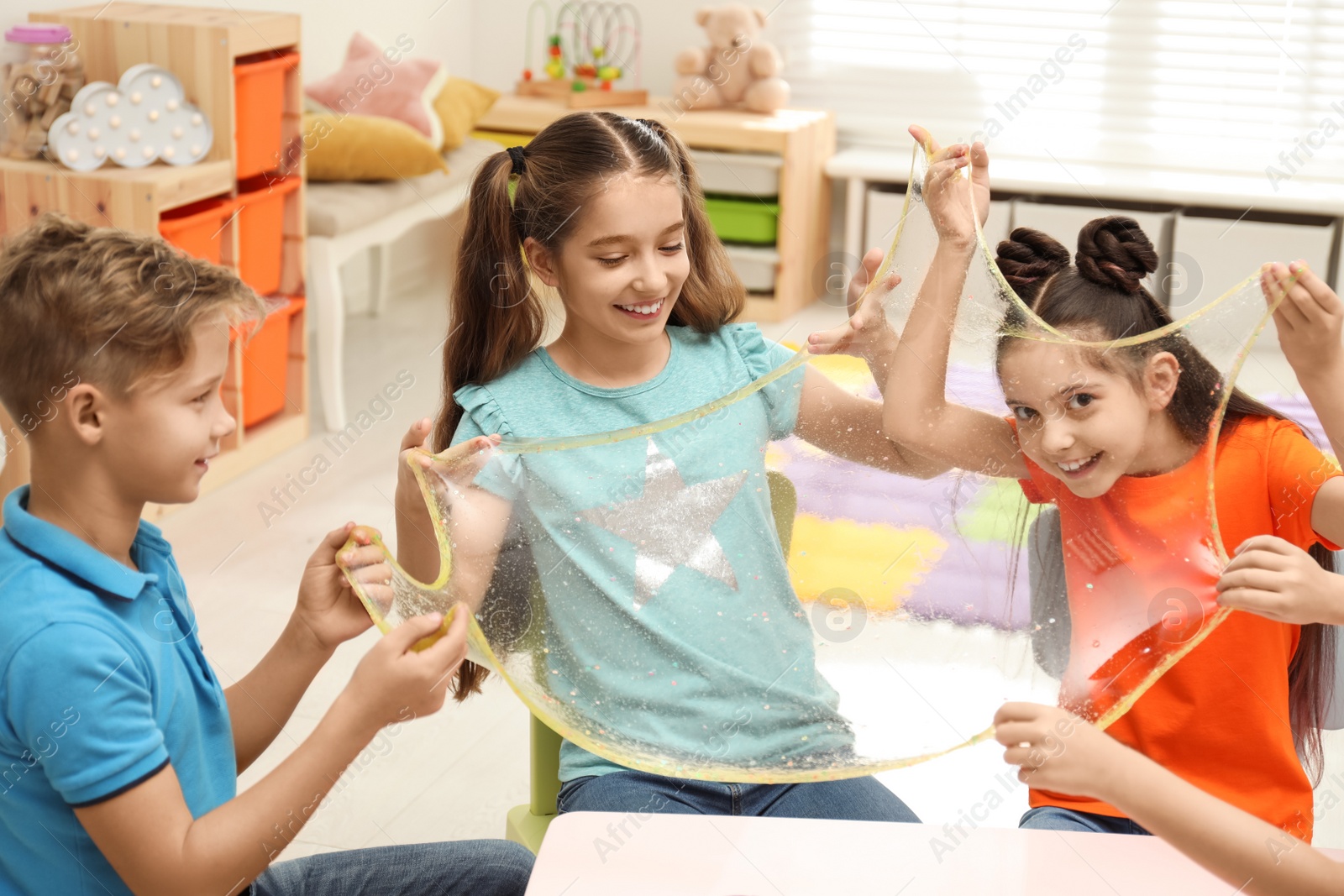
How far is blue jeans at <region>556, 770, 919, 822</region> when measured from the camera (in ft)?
3.18

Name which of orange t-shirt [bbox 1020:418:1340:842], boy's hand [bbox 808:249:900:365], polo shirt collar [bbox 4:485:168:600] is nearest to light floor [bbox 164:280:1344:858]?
orange t-shirt [bbox 1020:418:1340:842]

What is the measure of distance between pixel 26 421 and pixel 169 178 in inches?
62.3

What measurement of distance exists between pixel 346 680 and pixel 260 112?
1.21 meters

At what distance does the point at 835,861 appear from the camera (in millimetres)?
782

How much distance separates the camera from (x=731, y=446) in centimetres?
87

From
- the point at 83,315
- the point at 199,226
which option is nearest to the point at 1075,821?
the point at 83,315

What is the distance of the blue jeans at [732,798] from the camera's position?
97 centimetres

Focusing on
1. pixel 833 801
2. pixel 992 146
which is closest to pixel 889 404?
pixel 833 801

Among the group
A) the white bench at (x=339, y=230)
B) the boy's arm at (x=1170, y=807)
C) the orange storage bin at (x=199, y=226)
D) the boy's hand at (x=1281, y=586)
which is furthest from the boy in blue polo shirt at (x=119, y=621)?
the white bench at (x=339, y=230)

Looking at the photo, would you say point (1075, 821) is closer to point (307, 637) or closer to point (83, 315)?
point (307, 637)

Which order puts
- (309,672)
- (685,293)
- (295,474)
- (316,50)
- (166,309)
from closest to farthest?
(166,309), (309,672), (685,293), (295,474), (316,50)

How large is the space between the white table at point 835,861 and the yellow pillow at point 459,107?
2.87 m

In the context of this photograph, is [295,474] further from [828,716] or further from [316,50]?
[828,716]

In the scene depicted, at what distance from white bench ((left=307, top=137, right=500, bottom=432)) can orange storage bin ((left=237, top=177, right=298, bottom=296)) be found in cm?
11
